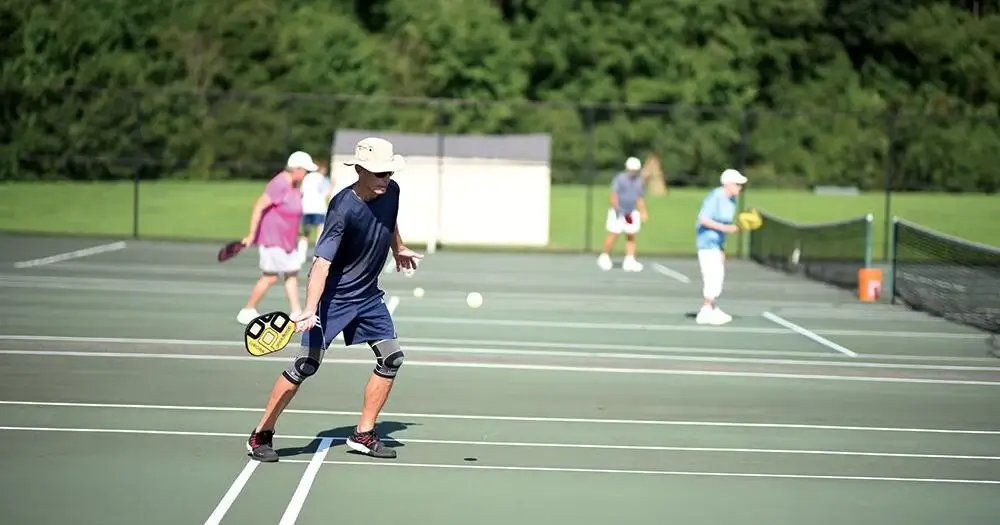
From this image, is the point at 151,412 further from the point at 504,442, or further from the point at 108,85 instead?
the point at 108,85

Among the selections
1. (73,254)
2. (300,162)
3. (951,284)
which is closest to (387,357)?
(300,162)

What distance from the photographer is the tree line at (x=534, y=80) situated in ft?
176

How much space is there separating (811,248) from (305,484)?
85.8 feet

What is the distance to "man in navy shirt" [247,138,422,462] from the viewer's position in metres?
10.5

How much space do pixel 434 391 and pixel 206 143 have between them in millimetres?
40828

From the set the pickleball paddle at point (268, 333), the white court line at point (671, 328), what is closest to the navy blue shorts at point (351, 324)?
the pickleball paddle at point (268, 333)

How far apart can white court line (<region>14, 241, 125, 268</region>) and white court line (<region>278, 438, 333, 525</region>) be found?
18.1 metres

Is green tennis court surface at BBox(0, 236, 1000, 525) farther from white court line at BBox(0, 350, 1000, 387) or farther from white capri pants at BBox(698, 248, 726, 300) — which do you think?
white capri pants at BBox(698, 248, 726, 300)

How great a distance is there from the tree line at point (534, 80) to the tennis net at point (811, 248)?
11.2 metres

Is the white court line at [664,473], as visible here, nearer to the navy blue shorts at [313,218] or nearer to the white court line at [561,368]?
the white court line at [561,368]

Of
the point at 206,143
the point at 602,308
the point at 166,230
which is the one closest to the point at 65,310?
the point at 602,308

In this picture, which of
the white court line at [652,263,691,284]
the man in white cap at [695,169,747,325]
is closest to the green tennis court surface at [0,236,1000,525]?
the man in white cap at [695,169,747,325]

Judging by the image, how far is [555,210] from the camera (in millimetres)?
53031

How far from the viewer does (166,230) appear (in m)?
43.2
